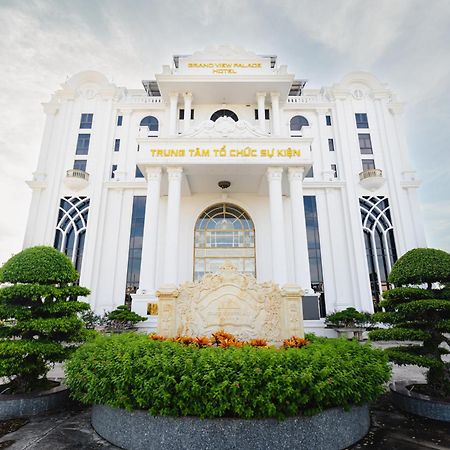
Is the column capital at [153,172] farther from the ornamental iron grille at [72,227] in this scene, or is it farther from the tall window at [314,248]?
the tall window at [314,248]

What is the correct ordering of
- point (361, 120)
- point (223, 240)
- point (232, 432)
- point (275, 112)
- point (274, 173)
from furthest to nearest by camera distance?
point (361, 120) < point (275, 112) < point (223, 240) < point (274, 173) < point (232, 432)

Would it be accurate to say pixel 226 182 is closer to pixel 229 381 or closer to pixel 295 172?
pixel 295 172

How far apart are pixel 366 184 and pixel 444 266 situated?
12918 mm

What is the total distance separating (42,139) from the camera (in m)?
18.5

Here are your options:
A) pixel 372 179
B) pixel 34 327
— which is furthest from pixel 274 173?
pixel 34 327

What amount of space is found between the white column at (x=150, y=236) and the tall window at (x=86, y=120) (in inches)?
330

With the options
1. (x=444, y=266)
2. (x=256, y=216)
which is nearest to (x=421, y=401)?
(x=444, y=266)

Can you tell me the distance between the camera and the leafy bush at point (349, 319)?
41.4 ft

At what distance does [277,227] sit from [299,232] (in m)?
1.14

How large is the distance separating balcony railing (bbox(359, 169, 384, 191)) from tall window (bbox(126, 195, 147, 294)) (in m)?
13.0

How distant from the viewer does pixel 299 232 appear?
523 inches

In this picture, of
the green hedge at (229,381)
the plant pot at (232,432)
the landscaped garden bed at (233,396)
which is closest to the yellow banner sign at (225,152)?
the green hedge at (229,381)

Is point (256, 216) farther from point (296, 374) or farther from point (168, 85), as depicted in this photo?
point (296, 374)

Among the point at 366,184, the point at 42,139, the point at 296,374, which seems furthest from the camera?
the point at 42,139
